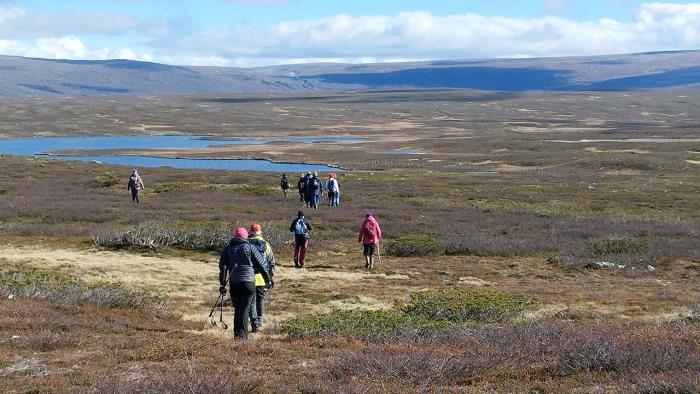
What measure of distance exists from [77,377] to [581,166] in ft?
259

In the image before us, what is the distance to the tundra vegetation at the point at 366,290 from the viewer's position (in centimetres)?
923

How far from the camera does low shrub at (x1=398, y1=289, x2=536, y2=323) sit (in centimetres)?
1477

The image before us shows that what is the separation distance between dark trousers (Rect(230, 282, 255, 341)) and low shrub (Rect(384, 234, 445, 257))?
45.1ft

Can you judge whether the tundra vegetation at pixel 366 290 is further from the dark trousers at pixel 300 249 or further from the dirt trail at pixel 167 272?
the dark trousers at pixel 300 249

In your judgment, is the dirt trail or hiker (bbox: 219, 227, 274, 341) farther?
the dirt trail

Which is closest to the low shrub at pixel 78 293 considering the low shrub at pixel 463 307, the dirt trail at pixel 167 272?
the dirt trail at pixel 167 272

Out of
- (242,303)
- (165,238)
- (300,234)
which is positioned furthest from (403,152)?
(242,303)

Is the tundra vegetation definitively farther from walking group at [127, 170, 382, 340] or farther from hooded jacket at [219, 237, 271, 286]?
hooded jacket at [219, 237, 271, 286]

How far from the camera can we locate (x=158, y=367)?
9680 millimetres

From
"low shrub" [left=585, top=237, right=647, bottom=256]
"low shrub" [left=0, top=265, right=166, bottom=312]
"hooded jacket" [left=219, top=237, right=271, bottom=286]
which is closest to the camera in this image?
"hooded jacket" [left=219, top=237, right=271, bottom=286]

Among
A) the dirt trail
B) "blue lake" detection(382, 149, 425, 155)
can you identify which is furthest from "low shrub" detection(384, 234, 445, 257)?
"blue lake" detection(382, 149, 425, 155)

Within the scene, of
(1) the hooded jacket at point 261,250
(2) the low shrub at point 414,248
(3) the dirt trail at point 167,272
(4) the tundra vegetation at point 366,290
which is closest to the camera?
(4) the tundra vegetation at point 366,290

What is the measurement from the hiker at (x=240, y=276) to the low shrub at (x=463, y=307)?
3.67m

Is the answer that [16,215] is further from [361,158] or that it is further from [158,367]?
[361,158]
